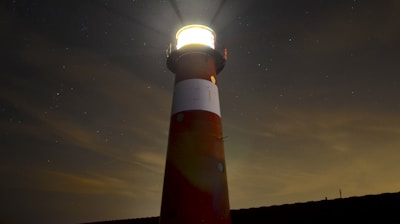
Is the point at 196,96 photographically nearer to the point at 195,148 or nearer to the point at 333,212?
the point at 195,148

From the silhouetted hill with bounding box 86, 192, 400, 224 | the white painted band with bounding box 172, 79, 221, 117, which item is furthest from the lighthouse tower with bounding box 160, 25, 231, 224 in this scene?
the silhouetted hill with bounding box 86, 192, 400, 224

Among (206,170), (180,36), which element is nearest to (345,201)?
(206,170)

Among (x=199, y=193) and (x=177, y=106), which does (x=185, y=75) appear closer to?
(x=177, y=106)

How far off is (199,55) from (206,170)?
3.55m

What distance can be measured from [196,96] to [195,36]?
2.26 metres

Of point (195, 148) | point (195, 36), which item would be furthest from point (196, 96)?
point (195, 36)

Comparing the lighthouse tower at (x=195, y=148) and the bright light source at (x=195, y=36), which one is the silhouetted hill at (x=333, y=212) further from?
the bright light source at (x=195, y=36)

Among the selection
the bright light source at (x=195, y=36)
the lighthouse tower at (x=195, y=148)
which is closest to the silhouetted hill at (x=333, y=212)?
the lighthouse tower at (x=195, y=148)

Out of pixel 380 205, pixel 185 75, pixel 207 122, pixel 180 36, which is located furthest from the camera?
pixel 180 36

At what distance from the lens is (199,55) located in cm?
1020

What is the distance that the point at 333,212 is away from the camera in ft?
28.6

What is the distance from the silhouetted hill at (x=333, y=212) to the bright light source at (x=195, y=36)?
5.18 m

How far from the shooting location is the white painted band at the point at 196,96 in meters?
9.27

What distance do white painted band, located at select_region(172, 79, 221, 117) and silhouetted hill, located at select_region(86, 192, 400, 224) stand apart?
3185 mm
